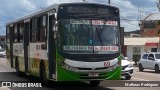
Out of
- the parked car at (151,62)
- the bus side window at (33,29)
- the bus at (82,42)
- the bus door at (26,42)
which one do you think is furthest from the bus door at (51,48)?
the parked car at (151,62)

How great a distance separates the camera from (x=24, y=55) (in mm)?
20531

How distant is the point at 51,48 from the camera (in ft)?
49.6

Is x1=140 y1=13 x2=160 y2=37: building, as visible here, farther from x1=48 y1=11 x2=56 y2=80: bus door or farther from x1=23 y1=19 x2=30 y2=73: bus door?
x1=48 y1=11 x2=56 y2=80: bus door

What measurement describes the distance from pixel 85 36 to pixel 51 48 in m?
1.53

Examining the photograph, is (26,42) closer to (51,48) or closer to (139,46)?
(51,48)

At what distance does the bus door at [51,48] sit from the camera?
14.7 metres

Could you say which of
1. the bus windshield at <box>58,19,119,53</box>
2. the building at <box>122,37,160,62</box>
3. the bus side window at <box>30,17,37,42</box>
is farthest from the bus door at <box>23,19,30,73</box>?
the building at <box>122,37,160,62</box>

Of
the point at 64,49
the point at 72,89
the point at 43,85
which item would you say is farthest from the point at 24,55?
the point at 64,49

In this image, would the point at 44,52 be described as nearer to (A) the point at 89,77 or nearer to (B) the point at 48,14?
(B) the point at 48,14

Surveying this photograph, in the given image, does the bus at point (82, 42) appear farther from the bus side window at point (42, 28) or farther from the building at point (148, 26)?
the building at point (148, 26)

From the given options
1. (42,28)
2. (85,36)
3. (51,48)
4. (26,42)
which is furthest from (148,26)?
(85,36)

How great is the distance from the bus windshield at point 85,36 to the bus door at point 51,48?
645 millimetres

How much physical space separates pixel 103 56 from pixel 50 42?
6.98 ft

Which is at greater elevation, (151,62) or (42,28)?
(42,28)
